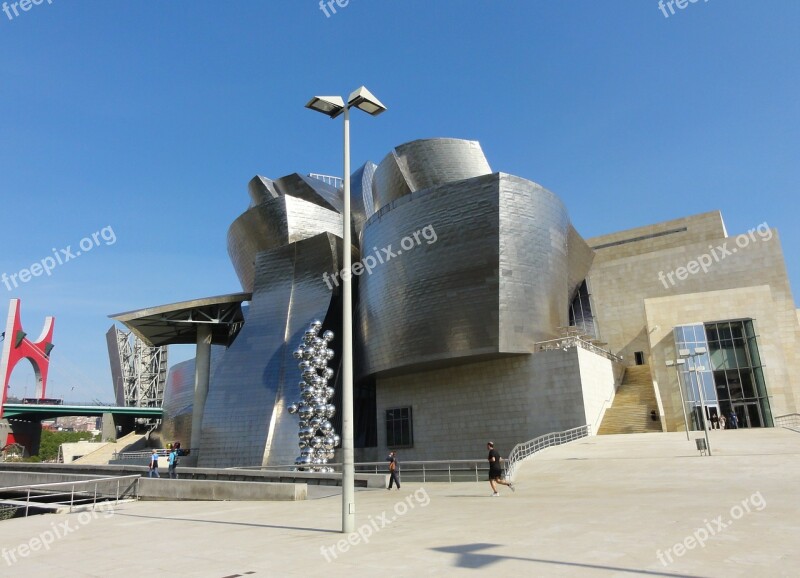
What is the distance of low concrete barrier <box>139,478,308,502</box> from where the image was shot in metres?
13.9

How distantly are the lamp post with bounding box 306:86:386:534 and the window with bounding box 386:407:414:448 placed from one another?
2337 centimetres

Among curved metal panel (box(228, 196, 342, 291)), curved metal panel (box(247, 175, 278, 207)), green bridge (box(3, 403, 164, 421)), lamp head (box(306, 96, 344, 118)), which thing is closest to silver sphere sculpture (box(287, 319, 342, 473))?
curved metal panel (box(228, 196, 342, 291))

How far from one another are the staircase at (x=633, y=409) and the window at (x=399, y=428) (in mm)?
10696

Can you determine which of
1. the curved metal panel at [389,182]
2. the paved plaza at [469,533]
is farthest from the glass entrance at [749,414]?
the curved metal panel at [389,182]

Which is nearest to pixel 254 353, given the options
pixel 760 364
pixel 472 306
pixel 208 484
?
pixel 472 306

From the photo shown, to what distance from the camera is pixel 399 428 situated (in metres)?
32.7

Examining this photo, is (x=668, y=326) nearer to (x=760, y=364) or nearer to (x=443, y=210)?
(x=760, y=364)

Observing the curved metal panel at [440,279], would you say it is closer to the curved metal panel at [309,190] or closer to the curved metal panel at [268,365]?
the curved metal panel at [268,365]

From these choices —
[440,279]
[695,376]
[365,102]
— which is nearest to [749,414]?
[695,376]

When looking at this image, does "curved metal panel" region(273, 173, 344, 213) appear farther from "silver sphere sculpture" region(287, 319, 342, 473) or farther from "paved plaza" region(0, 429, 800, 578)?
"paved plaza" region(0, 429, 800, 578)

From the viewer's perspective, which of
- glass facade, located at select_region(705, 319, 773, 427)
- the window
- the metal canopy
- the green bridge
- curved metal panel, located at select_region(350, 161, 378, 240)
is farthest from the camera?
the green bridge

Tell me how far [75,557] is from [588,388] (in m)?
23.6

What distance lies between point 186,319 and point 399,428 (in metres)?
16.0

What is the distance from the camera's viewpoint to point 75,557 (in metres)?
7.34
